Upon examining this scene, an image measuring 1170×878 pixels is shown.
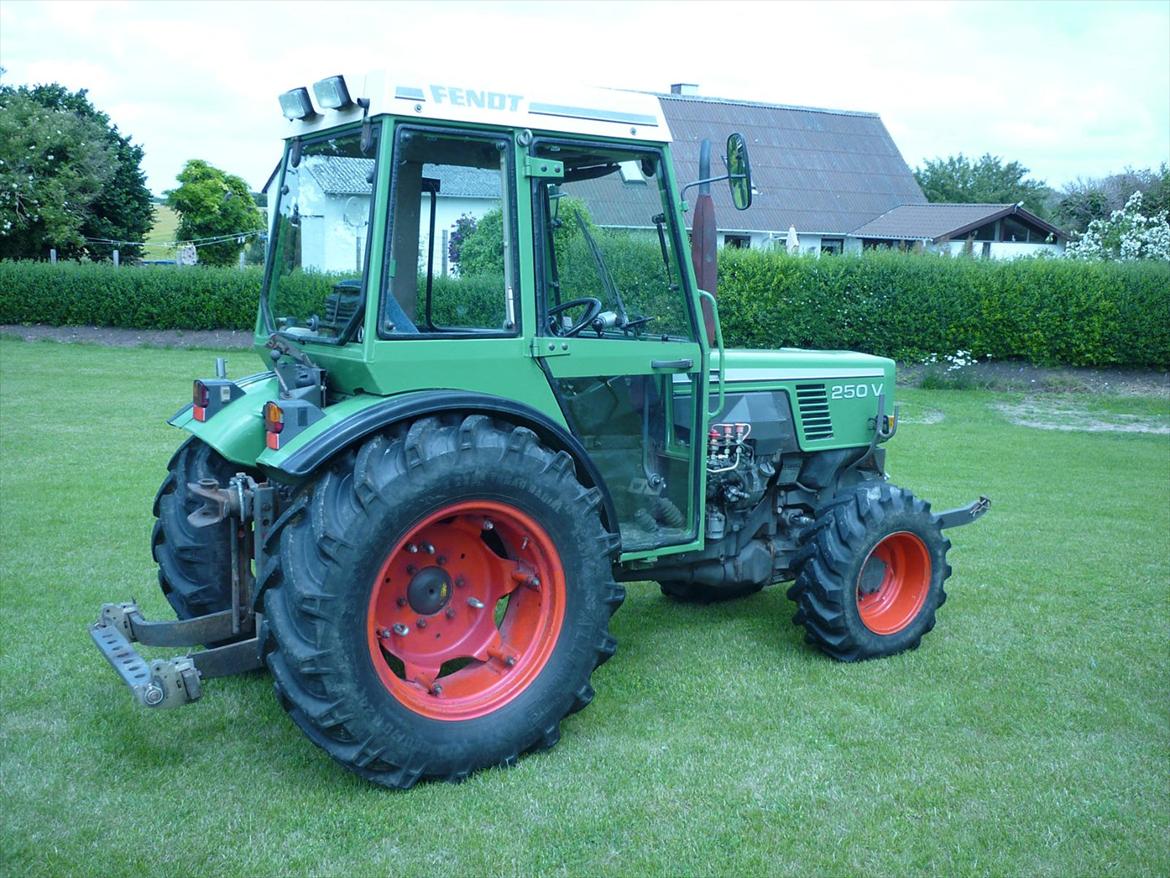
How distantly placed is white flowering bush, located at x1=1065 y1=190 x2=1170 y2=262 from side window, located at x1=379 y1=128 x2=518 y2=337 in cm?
2163

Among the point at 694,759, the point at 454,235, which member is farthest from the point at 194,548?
the point at 694,759

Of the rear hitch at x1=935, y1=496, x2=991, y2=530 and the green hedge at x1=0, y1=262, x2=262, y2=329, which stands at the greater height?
the green hedge at x1=0, y1=262, x2=262, y2=329

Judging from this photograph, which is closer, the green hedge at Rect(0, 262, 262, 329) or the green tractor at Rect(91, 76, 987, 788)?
the green tractor at Rect(91, 76, 987, 788)

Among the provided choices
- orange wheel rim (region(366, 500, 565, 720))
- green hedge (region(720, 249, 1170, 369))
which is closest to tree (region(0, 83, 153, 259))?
green hedge (region(720, 249, 1170, 369))

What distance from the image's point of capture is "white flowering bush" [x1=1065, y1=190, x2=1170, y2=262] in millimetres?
23750

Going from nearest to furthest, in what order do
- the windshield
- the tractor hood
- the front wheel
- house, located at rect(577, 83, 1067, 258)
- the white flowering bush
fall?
the windshield < the front wheel < the tractor hood < the white flowering bush < house, located at rect(577, 83, 1067, 258)

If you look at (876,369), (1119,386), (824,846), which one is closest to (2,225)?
(1119,386)

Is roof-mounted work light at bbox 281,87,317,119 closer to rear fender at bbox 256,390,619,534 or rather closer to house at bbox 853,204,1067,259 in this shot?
rear fender at bbox 256,390,619,534

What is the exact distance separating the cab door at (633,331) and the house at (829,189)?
2449cm

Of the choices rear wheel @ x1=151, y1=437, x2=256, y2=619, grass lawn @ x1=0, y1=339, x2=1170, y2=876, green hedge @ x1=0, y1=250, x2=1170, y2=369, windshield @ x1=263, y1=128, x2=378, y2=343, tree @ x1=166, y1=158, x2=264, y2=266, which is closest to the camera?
grass lawn @ x1=0, y1=339, x2=1170, y2=876

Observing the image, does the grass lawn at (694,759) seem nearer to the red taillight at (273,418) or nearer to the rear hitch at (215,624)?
the rear hitch at (215,624)

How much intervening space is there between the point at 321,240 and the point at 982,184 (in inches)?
2024

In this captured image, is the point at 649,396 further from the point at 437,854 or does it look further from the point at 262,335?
the point at 437,854

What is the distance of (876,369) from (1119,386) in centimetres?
1357
